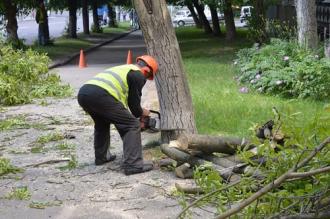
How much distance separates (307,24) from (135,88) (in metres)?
8.54

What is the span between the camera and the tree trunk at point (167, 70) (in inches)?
302

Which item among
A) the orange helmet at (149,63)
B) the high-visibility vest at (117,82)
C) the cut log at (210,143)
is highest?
the orange helmet at (149,63)

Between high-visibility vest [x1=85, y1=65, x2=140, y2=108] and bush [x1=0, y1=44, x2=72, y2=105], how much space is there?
6161mm

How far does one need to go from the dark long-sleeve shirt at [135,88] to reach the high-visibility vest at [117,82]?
51 millimetres

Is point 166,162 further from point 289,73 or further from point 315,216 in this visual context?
point 289,73

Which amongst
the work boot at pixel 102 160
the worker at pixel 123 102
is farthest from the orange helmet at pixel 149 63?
the work boot at pixel 102 160

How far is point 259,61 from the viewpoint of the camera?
14.1m

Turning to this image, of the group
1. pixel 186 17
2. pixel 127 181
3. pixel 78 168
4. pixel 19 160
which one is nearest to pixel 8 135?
pixel 19 160

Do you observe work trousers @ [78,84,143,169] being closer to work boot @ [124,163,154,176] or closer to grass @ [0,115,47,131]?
work boot @ [124,163,154,176]

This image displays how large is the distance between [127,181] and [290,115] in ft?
12.6

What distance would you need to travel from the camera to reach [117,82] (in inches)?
271

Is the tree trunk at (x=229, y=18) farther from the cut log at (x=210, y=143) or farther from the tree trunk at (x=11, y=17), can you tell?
the cut log at (x=210, y=143)

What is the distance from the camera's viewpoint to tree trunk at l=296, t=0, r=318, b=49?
560 inches

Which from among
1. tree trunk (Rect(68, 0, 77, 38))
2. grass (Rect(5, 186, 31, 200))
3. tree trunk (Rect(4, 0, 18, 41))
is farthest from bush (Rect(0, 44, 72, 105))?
tree trunk (Rect(68, 0, 77, 38))
